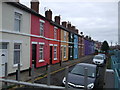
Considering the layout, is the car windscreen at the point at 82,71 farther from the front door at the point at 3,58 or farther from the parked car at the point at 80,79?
the front door at the point at 3,58

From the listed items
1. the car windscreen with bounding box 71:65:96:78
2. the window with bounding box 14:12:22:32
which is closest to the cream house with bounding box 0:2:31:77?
the window with bounding box 14:12:22:32

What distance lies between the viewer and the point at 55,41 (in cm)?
2120

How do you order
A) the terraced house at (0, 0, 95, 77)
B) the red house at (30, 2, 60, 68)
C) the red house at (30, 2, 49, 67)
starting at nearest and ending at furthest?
1. the terraced house at (0, 0, 95, 77)
2. the red house at (30, 2, 49, 67)
3. the red house at (30, 2, 60, 68)

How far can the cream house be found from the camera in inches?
412

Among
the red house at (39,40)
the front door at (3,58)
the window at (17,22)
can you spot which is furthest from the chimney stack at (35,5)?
the front door at (3,58)

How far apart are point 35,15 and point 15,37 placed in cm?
449

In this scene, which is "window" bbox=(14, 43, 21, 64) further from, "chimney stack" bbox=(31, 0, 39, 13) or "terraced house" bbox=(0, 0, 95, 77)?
"chimney stack" bbox=(31, 0, 39, 13)

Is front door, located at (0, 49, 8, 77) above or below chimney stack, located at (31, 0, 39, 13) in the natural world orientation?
below

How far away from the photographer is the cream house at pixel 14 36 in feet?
34.3

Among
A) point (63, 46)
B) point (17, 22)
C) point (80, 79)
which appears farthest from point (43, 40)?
point (80, 79)

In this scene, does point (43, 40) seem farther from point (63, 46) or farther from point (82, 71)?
point (82, 71)

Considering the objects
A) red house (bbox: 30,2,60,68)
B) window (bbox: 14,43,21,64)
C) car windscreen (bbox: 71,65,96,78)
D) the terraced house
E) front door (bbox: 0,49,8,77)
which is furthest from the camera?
red house (bbox: 30,2,60,68)

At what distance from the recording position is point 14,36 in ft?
37.6

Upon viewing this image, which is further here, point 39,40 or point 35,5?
point 35,5
